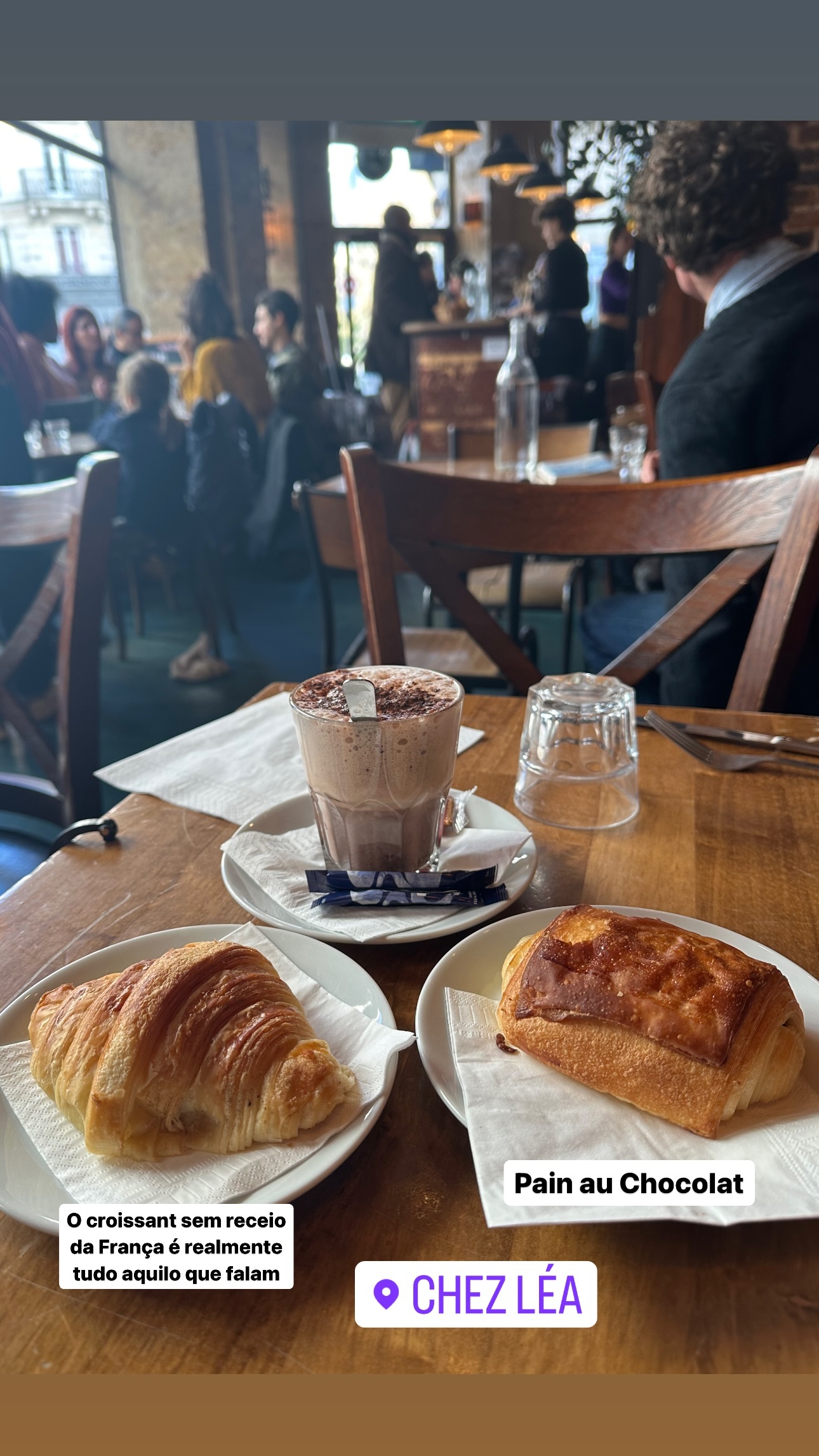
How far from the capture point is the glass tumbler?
79 centimetres

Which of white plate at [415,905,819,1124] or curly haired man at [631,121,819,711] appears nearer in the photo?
white plate at [415,905,819,1124]

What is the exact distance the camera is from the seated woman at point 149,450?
3656 millimetres

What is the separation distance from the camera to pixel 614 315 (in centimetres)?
599

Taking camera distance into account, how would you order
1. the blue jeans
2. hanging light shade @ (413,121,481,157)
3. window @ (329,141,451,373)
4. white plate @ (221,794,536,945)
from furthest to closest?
window @ (329,141,451,373)
hanging light shade @ (413,121,481,157)
the blue jeans
white plate @ (221,794,536,945)

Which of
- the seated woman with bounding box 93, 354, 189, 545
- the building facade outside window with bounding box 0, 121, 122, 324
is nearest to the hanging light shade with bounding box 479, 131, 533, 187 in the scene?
the building facade outside window with bounding box 0, 121, 122, 324

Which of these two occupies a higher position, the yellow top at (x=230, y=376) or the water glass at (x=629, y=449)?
the yellow top at (x=230, y=376)

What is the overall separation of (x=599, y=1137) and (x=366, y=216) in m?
9.77

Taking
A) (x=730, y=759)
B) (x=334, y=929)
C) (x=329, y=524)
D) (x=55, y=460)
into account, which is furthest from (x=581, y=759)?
(x=55, y=460)

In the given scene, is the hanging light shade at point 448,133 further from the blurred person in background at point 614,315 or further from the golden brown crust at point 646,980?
the golden brown crust at point 646,980

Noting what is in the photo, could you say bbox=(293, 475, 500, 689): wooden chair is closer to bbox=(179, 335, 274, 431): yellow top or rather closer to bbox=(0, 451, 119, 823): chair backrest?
bbox=(0, 451, 119, 823): chair backrest

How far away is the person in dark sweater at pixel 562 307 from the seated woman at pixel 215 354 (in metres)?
1.55

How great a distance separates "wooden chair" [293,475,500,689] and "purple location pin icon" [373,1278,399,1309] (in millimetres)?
1733

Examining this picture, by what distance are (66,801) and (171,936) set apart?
691 millimetres

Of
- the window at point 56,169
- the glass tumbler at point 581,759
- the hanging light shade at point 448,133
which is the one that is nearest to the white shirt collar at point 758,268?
the glass tumbler at point 581,759
